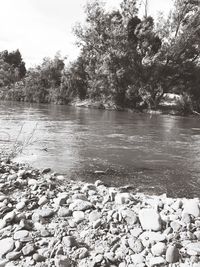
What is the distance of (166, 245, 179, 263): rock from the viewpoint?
425 cm

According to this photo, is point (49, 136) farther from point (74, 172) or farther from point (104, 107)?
point (104, 107)

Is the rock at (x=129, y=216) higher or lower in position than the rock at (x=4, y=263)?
higher

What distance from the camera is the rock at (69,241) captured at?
4.56 m

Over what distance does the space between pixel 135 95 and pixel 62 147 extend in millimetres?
26614

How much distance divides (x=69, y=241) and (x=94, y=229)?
56 centimetres

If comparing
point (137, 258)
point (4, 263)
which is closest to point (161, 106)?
point (137, 258)

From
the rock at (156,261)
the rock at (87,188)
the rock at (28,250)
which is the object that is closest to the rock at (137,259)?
the rock at (156,261)

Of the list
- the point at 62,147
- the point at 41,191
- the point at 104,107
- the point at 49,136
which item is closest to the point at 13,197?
→ the point at 41,191

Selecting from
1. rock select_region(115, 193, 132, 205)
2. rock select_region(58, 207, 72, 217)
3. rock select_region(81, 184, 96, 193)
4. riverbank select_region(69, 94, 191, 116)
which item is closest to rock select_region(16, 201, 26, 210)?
rock select_region(58, 207, 72, 217)

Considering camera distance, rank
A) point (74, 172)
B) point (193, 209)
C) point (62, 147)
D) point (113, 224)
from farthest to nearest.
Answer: point (62, 147) → point (74, 172) → point (193, 209) → point (113, 224)

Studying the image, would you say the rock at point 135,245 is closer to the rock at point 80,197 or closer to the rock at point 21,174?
the rock at point 80,197

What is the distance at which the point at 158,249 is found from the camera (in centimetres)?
441

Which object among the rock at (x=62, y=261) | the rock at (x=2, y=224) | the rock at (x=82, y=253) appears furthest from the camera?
the rock at (x=2, y=224)

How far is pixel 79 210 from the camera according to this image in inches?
223
